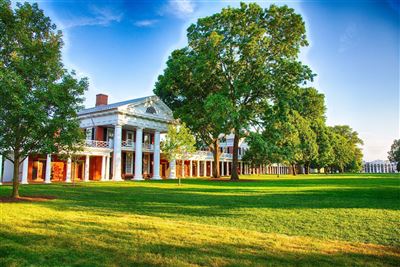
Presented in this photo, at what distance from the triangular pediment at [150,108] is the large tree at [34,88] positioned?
60.3 ft

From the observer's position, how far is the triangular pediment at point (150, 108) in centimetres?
3489

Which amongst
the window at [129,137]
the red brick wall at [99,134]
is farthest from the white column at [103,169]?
the window at [129,137]

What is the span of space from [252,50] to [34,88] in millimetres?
21288

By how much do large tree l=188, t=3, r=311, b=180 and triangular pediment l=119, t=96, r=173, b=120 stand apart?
27.7ft

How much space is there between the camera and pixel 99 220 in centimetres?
849

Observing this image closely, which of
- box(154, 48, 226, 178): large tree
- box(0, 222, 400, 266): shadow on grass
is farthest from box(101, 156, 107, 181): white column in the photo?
box(0, 222, 400, 266): shadow on grass

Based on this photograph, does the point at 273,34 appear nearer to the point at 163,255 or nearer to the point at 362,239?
the point at 362,239

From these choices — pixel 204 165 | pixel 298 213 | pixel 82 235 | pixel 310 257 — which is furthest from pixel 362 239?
pixel 204 165

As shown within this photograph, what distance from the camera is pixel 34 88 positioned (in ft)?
47.2

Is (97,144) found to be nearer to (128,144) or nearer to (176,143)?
(128,144)

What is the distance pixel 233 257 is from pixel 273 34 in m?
29.9

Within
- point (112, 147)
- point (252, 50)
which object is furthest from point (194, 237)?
point (112, 147)

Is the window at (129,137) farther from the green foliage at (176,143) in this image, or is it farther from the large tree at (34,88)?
the large tree at (34,88)

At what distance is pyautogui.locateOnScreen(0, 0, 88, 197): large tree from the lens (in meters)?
13.1
